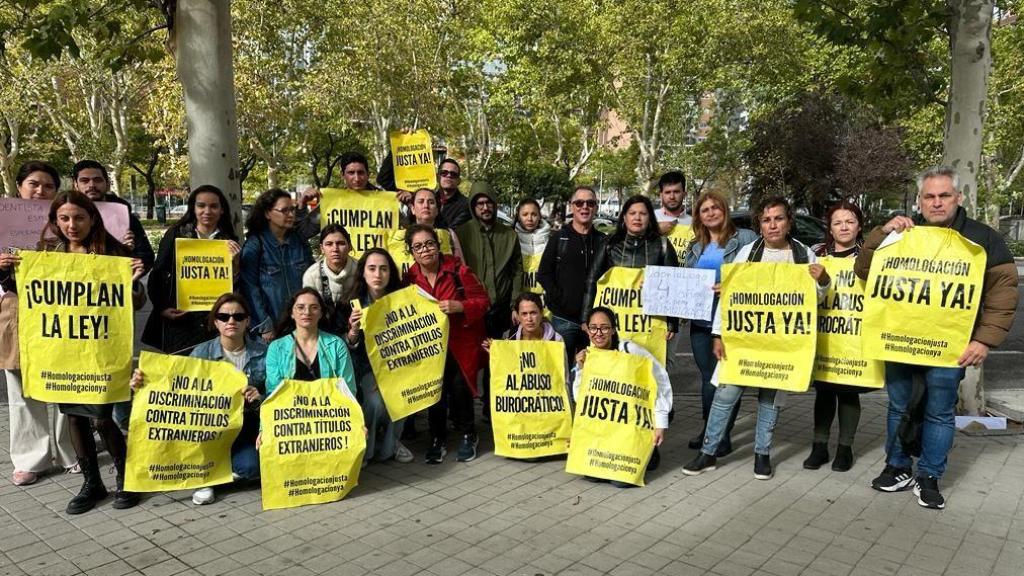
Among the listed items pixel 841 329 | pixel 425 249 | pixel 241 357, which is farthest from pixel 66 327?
pixel 841 329

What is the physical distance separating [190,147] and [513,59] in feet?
78.5

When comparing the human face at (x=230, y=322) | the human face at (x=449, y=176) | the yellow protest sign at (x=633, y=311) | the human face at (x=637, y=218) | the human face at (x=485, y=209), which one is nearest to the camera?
the human face at (x=230, y=322)

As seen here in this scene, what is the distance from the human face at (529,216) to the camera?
625 centimetres

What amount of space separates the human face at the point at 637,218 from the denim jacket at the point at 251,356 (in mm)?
2767

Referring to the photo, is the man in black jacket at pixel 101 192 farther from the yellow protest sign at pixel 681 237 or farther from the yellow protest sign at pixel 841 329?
the yellow protest sign at pixel 841 329

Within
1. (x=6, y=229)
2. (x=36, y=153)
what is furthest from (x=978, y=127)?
(x=36, y=153)

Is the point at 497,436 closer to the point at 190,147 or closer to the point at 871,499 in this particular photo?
the point at 871,499

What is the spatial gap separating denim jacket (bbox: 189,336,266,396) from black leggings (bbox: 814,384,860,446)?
3.89 metres

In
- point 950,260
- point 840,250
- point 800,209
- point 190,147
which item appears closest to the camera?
point 950,260

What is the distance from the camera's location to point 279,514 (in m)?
4.32

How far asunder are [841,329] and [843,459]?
0.97 m

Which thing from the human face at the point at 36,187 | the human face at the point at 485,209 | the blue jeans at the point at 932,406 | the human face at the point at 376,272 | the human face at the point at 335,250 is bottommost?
the blue jeans at the point at 932,406

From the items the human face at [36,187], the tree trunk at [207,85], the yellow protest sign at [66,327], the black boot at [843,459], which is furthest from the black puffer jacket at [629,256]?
the human face at [36,187]

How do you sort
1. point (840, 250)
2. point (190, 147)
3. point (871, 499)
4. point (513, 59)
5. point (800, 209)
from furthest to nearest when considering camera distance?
1. point (800, 209)
2. point (513, 59)
3. point (190, 147)
4. point (840, 250)
5. point (871, 499)
